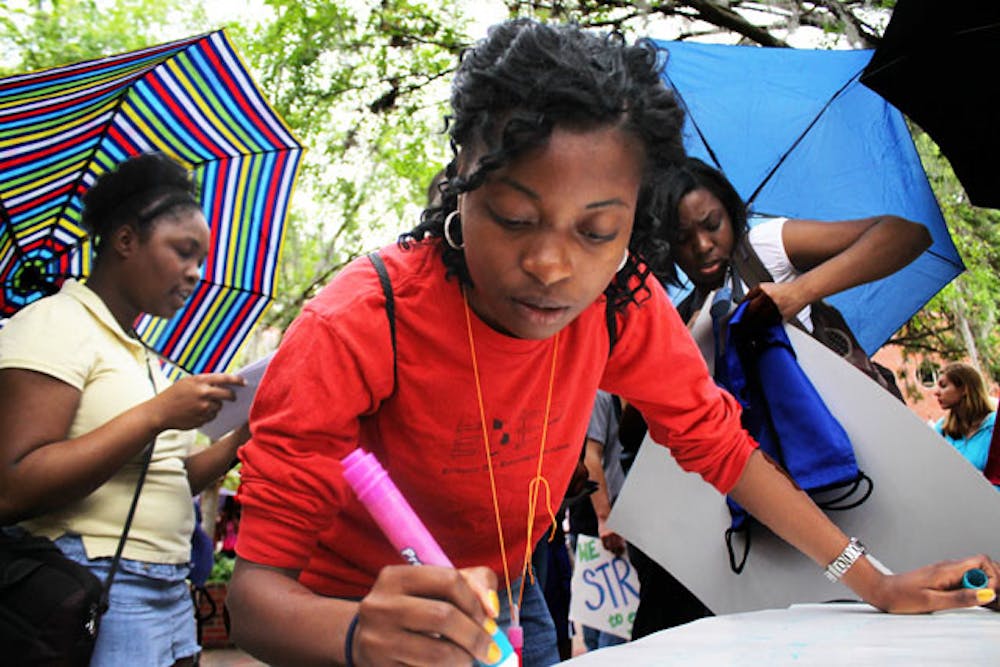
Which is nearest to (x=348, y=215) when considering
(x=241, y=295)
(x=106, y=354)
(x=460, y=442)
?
(x=241, y=295)

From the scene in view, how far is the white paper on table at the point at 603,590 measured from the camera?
10.0ft

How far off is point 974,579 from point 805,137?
184cm

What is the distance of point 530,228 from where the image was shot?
1.23 meters

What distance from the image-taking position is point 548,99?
1.24 metres

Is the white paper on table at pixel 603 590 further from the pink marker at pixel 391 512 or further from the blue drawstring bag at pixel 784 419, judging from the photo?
the pink marker at pixel 391 512

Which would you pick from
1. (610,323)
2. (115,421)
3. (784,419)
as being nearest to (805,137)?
(784,419)

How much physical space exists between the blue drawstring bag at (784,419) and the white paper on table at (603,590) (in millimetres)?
1028

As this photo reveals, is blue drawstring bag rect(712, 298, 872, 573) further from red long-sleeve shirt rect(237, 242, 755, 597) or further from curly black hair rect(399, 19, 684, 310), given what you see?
curly black hair rect(399, 19, 684, 310)

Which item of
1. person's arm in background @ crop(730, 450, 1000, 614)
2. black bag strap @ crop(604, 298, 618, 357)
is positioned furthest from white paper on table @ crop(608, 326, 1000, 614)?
black bag strap @ crop(604, 298, 618, 357)

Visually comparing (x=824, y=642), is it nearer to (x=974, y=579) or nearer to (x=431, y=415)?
(x=974, y=579)

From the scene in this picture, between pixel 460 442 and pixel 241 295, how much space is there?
2175 mm

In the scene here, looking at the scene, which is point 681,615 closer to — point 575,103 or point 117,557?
point 117,557

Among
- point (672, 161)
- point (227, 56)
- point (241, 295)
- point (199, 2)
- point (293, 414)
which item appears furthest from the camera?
point (199, 2)

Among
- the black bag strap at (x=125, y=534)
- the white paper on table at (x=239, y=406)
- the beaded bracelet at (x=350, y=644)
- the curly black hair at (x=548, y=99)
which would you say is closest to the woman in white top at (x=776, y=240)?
the curly black hair at (x=548, y=99)
